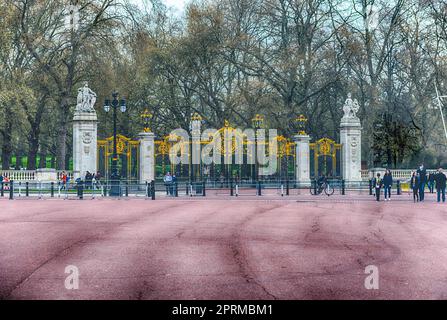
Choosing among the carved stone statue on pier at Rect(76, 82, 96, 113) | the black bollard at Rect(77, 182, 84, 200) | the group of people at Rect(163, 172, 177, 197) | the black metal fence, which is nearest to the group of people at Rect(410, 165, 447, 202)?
the black metal fence

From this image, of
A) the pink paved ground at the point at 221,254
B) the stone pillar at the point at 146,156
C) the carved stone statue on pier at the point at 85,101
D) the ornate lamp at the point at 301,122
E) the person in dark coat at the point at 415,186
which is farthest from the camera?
the ornate lamp at the point at 301,122

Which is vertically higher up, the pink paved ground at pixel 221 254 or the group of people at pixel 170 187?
the group of people at pixel 170 187

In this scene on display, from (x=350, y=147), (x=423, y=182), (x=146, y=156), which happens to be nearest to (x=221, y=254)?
(x=423, y=182)

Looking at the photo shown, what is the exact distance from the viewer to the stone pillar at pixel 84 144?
125 ft

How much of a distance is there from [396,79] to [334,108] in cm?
530

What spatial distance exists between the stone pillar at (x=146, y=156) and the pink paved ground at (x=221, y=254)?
57.7 feet

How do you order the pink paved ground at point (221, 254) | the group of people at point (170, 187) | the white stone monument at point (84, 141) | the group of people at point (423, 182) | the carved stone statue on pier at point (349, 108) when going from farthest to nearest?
the carved stone statue on pier at point (349, 108), the white stone monument at point (84, 141), the group of people at point (170, 187), the group of people at point (423, 182), the pink paved ground at point (221, 254)

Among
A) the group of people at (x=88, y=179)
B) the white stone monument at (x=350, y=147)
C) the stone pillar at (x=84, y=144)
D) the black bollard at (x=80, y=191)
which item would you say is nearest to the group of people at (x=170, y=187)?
the group of people at (x=88, y=179)

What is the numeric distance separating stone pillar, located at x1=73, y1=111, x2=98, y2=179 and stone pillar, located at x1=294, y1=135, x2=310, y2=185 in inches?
473

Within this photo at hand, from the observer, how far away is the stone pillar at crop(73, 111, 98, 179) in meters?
38.0

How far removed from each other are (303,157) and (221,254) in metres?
29.5

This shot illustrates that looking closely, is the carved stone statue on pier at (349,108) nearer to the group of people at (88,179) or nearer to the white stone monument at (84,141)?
the white stone monument at (84,141)
